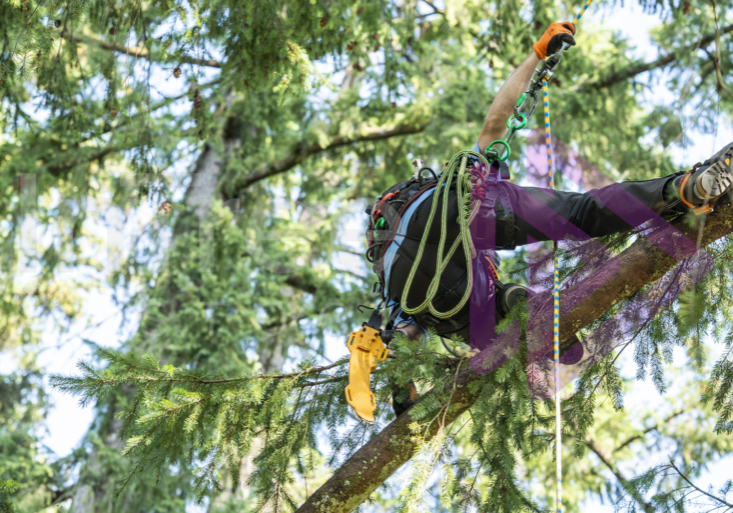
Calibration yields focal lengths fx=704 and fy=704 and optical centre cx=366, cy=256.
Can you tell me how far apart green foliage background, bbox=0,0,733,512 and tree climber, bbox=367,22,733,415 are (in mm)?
537

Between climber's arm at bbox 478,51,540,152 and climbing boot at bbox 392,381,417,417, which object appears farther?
climbing boot at bbox 392,381,417,417

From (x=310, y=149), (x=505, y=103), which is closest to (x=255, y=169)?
(x=310, y=149)

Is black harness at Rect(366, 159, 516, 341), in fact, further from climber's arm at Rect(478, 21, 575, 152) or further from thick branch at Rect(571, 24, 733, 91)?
thick branch at Rect(571, 24, 733, 91)

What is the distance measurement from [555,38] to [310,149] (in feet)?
21.8

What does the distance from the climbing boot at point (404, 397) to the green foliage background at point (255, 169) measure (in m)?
0.07

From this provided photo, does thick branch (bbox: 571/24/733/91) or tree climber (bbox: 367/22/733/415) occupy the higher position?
thick branch (bbox: 571/24/733/91)

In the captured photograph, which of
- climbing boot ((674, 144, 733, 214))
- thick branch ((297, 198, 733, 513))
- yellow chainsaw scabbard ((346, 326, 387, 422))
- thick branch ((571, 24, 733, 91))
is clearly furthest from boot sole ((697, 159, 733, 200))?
thick branch ((571, 24, 733, 91))

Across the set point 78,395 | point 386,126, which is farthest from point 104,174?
point 78,395

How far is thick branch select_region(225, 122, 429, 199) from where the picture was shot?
30.4ft

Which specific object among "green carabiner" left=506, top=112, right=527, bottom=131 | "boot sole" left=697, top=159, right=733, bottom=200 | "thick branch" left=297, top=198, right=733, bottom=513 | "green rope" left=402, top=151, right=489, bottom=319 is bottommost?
"thick branch" left=297, top=198, right=733, bottom=513

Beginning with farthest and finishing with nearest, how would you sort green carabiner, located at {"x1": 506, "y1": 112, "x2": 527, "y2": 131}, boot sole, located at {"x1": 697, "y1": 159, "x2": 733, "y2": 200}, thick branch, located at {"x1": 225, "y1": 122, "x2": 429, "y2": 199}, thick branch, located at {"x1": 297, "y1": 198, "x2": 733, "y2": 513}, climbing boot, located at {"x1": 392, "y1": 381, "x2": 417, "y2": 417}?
thick branch, located at {"x1": 225, "y1": 122, "x2": 429, "y2": 199} < climbing boot, located at {"x1": 392, "y1": 381, "x2": 417, "y2": 417} < green carabiner, located at {"x1": 506, "y1": 112, "x2": 527, "y2": 131} < thick branch, located at {"x1": 297, "y1": 198, "x2": 733, "y2": 513} < boot sole, located at {"x1": 697, "y1": 159, "x2": 733, "y2": 200}

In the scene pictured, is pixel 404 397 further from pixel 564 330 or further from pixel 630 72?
pixel 630 72

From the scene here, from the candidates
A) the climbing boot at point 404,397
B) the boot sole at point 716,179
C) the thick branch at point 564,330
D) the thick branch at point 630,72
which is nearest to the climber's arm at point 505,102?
the thick branch at point 564,330

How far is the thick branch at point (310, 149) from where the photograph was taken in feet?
30.4
